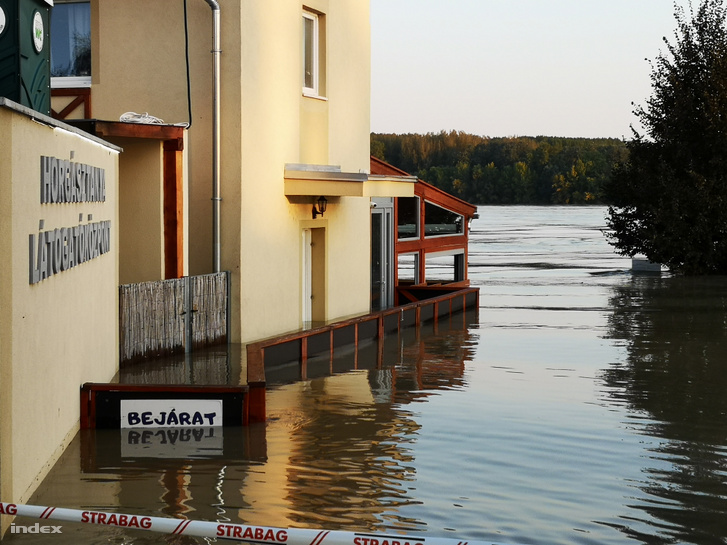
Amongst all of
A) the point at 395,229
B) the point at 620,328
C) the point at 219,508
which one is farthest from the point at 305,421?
the point at 395,229

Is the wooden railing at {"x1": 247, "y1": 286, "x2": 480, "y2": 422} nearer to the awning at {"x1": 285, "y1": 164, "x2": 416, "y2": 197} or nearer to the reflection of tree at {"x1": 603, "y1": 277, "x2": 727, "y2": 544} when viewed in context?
the awning at {"x1": 285, "y1": 164, "x2": 416, "y2": 197}

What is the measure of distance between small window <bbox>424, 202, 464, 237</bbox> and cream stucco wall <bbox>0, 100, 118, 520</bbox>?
18.0 metres

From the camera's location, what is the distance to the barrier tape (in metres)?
5.44

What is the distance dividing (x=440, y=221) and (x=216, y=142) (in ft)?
45.4

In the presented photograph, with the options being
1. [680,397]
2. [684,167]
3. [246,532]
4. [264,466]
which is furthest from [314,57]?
[684,167]

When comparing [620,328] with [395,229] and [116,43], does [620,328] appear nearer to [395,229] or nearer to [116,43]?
[395,229]

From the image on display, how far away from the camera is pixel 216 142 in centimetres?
1756

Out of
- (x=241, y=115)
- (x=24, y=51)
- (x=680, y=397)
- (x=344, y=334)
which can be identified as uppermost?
(x=241, y=115)

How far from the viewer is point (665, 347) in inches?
801

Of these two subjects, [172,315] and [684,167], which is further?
[684,167]

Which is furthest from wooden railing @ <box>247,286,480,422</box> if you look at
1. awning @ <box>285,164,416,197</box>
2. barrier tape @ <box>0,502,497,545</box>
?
barrier tape @ <box>0,502,497,545</box>

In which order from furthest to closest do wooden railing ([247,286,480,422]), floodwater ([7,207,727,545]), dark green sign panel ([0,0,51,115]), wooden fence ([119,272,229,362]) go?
wooden fence ([119,272,229,362]) < wooden railing ([247,286,480,422]) < dark green sign panel ([0,0,51,115]) < floodwater ([7,207,727,545])

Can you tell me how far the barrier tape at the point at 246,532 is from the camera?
17.9 ft

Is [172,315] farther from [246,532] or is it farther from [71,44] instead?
[246,532]
